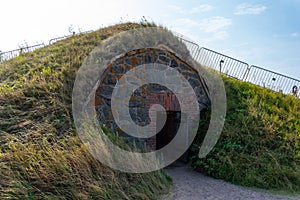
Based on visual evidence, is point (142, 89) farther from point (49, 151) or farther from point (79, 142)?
point (49, 151)

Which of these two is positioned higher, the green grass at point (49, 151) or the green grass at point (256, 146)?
the green grass at point (256, 146)

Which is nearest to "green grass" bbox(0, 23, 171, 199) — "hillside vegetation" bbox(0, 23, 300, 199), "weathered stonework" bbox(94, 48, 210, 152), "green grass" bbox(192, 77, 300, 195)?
"hillside vegetation" bbox(0, 23, 300, 199)

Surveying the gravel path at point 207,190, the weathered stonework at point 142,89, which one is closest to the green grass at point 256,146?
the gravel path at point 207,190

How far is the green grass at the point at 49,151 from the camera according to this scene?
13.4 ft

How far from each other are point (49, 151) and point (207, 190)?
10.1 ft

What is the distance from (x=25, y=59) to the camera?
27.3 feet

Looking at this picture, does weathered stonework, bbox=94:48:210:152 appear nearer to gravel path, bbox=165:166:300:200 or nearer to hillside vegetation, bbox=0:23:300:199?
hillside vegetation, bbox=0:23:300:199

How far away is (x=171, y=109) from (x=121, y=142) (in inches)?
79.5

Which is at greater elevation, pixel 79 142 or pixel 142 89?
pixel 142 89

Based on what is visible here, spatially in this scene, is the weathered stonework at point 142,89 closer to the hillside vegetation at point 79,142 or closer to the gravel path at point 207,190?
the hillside vegetation at point 79,142

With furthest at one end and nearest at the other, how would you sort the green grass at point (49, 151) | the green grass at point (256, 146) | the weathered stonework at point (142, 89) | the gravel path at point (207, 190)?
the weathered stonework at point (142, 89) < the green grass at point (256, 146) < the gravel path at point (207, 190) < the green grass at point (49, 151)

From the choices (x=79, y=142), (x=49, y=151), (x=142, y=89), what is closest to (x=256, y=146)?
(x=142, y=89)

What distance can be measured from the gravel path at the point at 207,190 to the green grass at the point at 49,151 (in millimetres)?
319

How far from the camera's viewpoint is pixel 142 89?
6.65m
